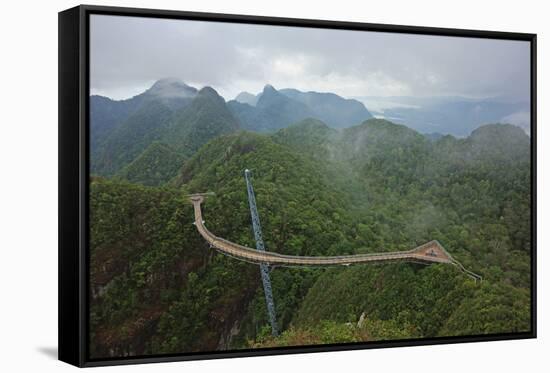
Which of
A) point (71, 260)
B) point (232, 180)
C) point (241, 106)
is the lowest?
point (71, 260)

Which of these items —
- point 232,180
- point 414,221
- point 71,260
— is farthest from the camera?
point 414,221

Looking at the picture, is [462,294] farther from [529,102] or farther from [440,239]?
[529,102]

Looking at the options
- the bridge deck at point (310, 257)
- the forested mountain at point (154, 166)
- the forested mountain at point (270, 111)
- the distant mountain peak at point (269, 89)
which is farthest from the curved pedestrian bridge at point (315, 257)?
the distant mountain peak at point (269, 89)

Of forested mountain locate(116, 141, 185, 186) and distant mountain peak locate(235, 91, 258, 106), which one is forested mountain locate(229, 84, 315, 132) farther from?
forested mountain locate(116, 141, 185, 186)

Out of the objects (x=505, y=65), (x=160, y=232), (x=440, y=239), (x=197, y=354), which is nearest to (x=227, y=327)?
(x=197, y=354)

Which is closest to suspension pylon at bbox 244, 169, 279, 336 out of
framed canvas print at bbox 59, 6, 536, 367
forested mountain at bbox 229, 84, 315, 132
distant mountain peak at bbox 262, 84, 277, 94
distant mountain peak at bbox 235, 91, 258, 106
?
framed canvas print at bbox 59, 6, 536, 367

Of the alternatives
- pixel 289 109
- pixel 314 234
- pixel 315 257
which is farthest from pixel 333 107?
pixel 315 257
